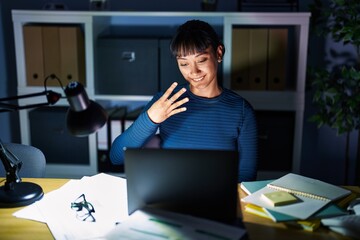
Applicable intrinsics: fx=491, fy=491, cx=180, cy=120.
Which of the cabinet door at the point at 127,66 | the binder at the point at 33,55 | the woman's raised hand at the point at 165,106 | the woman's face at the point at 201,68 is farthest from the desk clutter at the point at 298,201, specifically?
the binder at the point at 33,55

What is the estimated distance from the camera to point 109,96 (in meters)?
2.89

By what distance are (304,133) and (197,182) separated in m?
2.08

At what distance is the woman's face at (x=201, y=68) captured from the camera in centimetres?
184

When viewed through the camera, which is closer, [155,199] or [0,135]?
[155,199]

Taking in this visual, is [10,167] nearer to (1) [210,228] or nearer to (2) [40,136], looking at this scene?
(1) [210,228]

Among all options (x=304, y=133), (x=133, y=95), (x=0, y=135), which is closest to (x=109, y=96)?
(x=133, y=95)

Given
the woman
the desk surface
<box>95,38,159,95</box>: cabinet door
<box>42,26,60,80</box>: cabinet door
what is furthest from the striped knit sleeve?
<box>42,26,60,80</box>: cabinet door

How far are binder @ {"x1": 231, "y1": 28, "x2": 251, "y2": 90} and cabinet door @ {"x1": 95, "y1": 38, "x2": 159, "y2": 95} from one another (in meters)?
0.44

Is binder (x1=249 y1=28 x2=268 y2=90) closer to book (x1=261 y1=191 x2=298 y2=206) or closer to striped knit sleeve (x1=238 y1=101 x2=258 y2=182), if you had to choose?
striped knit sleeve (x1=238 y1=101 x2=258 y2=182)

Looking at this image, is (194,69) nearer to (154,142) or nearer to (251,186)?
(154,142)

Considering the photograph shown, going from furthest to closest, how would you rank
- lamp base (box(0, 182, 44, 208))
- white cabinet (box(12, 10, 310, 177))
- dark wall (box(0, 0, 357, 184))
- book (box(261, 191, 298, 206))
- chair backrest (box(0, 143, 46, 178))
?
dark wall (box(0, 0, 357, 184)) < white cabinet (box(12, 10, 310, 177)) < chair backrest (box(0, 143, 46, 178)) < lamp base (box(0, 182, 44, 208)) < book (box(261, 191, 298, 206))

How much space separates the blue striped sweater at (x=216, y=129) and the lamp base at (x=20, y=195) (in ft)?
1.18

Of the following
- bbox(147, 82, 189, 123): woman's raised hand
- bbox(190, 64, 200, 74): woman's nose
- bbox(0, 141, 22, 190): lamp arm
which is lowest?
bbox(0, 141, 22, 190): lamp arm

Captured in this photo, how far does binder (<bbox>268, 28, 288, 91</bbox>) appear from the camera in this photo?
8.93ft
